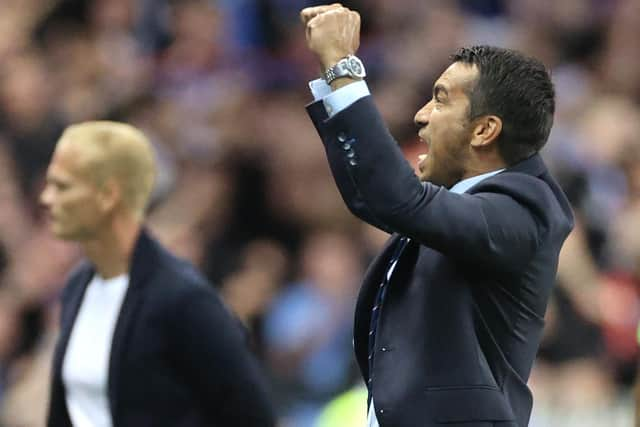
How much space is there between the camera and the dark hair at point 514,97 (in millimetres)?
3105

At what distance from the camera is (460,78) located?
3.18m

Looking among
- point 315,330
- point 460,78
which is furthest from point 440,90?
point 315,330

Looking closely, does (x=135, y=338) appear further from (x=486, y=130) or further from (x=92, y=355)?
(x=486, y=130)

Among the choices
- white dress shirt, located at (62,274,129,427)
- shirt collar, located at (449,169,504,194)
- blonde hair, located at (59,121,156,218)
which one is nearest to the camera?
shirt collar, located at (449,169,504,194)

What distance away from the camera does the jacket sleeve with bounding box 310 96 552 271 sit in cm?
293

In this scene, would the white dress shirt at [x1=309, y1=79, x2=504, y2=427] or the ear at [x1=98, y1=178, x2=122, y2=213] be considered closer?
the white dress shirt at [x1=309, y1=79, x2=504, y2=427]

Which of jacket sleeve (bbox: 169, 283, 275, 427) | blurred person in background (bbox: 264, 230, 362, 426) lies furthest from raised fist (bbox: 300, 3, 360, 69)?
blurred person in background (bbox: 264, 230, 362, 426)

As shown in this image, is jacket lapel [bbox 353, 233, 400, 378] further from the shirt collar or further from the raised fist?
the raised fist

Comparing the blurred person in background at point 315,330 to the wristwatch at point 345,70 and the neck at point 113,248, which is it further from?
the wristwatch at point 345,70

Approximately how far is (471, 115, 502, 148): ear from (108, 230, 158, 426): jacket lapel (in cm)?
156

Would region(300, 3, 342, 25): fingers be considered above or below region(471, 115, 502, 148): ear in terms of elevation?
above

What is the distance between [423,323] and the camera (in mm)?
3086

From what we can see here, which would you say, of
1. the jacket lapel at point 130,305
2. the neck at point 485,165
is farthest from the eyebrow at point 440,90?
the jacket lapel at point 130,305

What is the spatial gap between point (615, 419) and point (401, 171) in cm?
371
